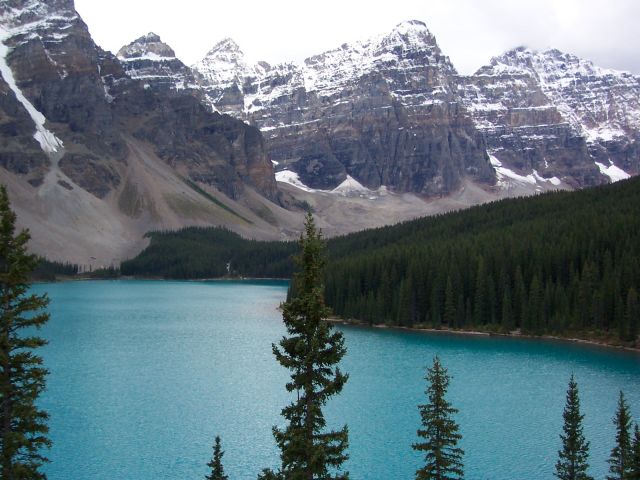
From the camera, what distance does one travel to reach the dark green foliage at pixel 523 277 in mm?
97562

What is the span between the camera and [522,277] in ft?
351

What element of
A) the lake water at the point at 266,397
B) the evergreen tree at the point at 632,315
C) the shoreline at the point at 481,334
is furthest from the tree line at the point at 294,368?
the evergreen tree at the point at 632,315

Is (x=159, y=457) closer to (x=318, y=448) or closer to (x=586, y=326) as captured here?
(x=318, y=448)

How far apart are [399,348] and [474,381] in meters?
20.1

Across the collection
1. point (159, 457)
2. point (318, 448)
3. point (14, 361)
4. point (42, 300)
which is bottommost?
point (159, 457)

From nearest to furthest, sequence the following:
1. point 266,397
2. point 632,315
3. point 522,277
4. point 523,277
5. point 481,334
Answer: point 266,397, point 632,315, point 481,334, point 522,277, point 523,277

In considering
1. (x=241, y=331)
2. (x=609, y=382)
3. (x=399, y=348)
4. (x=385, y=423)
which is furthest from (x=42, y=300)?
(x=241, y=331)

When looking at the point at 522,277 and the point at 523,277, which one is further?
the point at 523,277

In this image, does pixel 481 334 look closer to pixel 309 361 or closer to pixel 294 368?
pixel 294 368

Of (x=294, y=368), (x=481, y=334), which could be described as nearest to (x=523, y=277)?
(x=481, y=334)

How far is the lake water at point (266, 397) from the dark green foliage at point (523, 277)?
633 centimetres

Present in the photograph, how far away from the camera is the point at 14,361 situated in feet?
78.7

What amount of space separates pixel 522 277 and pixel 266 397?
54.6m

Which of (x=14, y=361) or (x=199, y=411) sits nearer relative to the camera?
(x=14, y=361)
